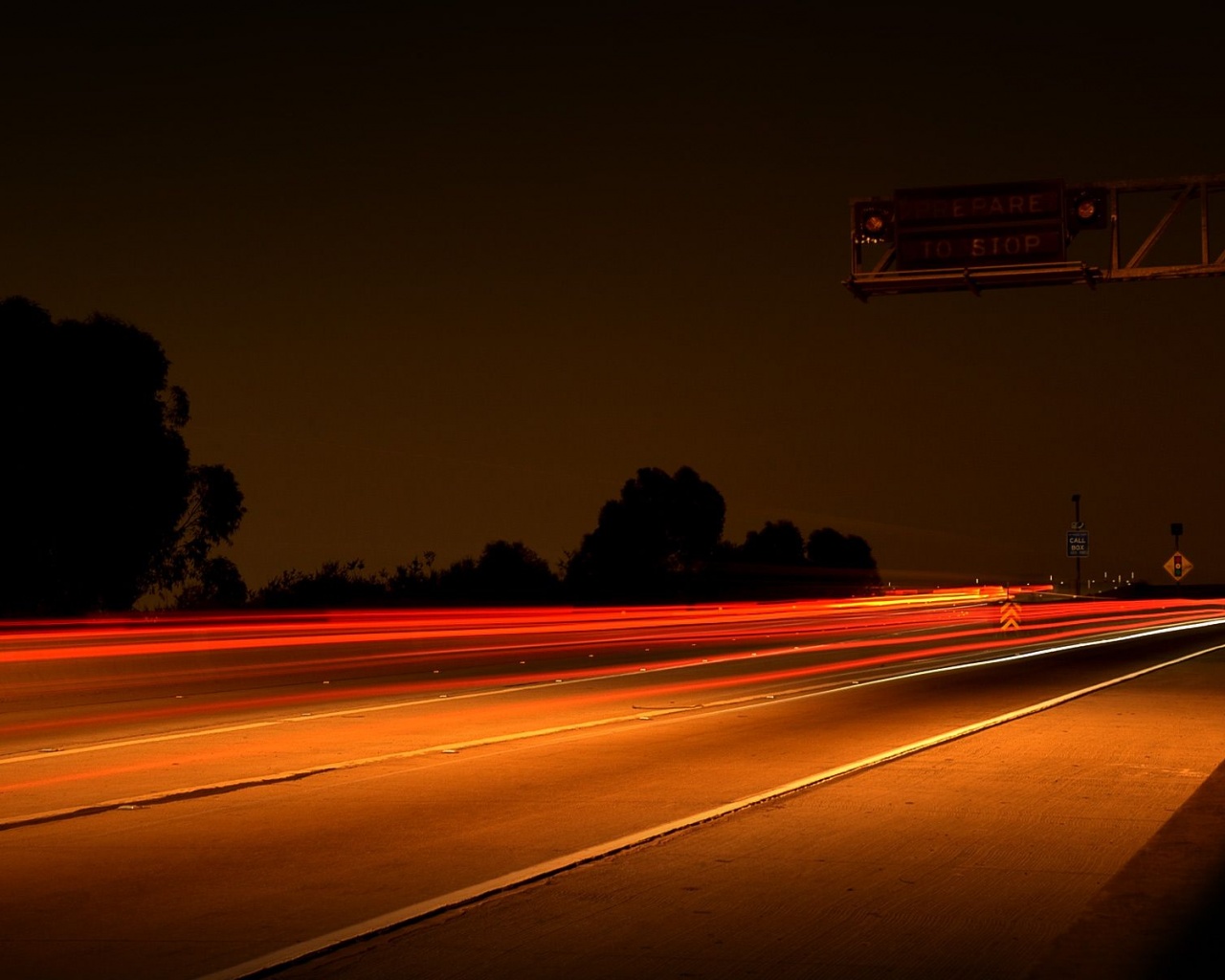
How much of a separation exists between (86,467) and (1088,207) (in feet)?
112

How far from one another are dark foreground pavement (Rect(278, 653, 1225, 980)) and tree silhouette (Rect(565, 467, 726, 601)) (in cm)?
8949

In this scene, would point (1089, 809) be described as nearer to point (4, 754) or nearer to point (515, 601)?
point (4, 754)

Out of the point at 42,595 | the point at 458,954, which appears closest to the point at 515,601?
the point at 42,595

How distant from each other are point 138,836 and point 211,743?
18.1ft

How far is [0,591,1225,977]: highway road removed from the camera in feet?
27.8

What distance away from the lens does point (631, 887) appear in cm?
883

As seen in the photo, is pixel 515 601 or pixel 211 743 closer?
pixel 211 743

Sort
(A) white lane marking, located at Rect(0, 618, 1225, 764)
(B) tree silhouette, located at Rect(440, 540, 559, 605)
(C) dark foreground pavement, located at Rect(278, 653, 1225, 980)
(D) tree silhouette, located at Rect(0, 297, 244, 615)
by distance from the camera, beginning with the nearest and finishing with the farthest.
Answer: (C) dark foreground pavement, located at Rect(278, 653, 1225, 980) < (A) white lane marking, located at Rect(0, 618, 1225, 764) < (D) tree silhouette, located at Rect(0, 297, 244, 615) < (B) tree silhouette, located at Rect(440, 540, 559, 605)

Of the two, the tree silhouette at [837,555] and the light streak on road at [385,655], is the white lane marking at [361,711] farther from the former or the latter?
the tree silhouette at [837,555]

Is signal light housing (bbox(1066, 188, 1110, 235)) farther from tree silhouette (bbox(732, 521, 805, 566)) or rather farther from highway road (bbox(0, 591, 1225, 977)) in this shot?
tree silhouette (bbox(732, 521, 805, 566))

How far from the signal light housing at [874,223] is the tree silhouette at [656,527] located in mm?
78483

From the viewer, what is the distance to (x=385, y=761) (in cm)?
1442

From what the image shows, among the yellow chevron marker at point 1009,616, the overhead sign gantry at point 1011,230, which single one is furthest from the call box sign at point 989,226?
the yellow chevron marker at point 1009,616

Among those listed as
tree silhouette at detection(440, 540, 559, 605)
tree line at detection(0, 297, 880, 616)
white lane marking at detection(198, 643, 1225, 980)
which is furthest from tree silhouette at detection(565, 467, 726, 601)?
white lane marking at detection(198, 643, 1225, 980)
